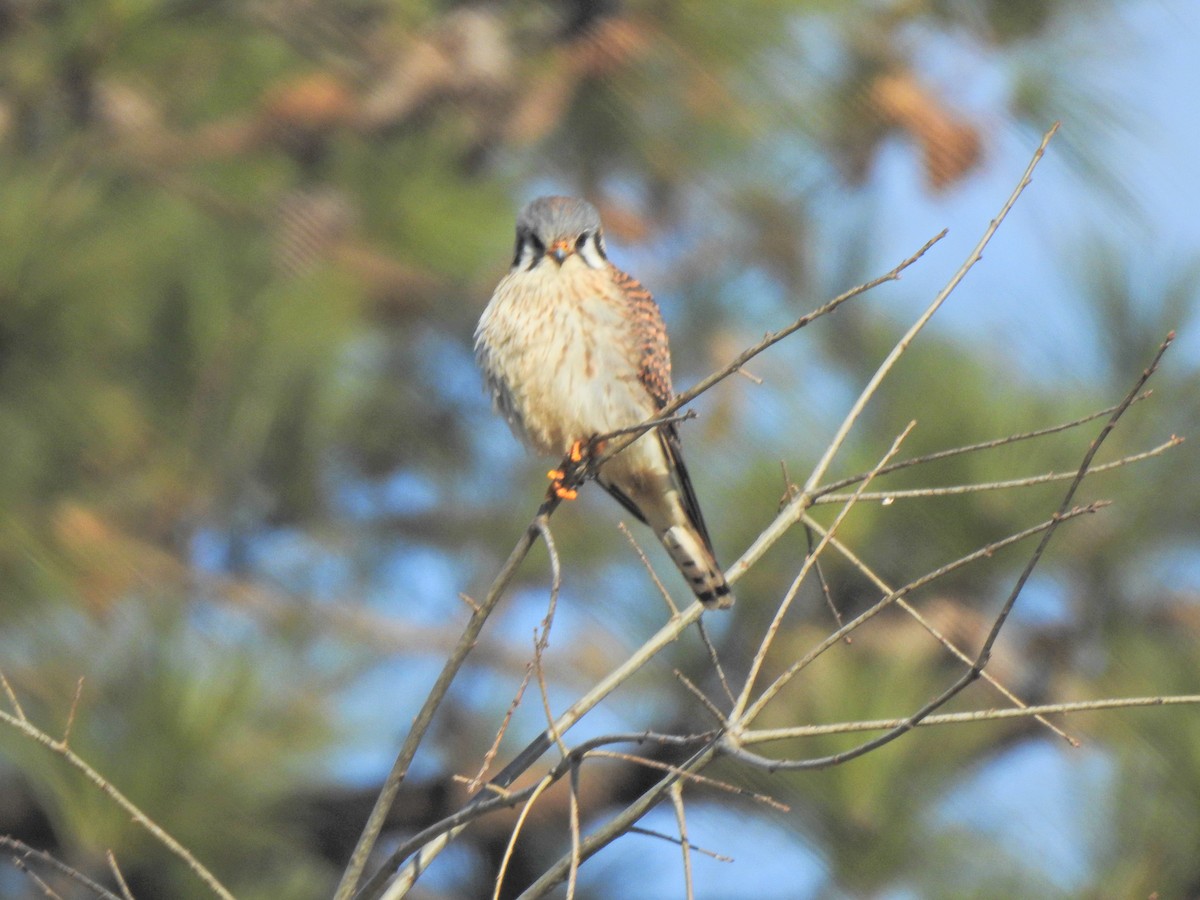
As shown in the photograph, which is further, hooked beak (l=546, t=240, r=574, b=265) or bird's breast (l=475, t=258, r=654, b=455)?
hooked beak (l=546, t=240, r=574, b=265)

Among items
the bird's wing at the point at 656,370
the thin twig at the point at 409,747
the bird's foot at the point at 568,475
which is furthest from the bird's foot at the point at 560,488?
the thin twig at the point at 409,747

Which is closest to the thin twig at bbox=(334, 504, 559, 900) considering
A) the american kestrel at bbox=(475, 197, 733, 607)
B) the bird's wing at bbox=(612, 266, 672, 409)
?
the american kestrel at bbox=(475, 197, 733, 607)

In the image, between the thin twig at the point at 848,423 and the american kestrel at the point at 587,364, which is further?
the american kestrel at the point at 587,364

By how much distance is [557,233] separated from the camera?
3016 mm

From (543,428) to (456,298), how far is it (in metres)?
1.90

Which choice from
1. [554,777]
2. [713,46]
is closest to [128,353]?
[713,46]

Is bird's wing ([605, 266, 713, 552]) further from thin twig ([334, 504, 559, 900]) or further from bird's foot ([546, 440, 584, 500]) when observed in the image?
→ thin twig ([334, 504, 559, 900])

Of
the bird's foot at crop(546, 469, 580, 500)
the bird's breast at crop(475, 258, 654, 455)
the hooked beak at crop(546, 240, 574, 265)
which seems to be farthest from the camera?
the hooked beak at crop(546, 240, 574, 265)

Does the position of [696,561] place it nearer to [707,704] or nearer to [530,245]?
[530,245]

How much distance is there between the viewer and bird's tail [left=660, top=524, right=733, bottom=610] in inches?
120

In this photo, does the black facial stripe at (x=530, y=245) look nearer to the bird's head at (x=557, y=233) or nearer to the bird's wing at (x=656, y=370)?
the bird's head at (x=557, y=233)

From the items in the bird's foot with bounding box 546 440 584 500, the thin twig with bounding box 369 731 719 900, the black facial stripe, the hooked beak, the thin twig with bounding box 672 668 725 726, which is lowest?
the thin twig with bounding box 369 731 719 900

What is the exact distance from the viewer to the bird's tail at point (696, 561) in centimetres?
304

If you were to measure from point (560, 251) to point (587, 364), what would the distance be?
0.77 feet
